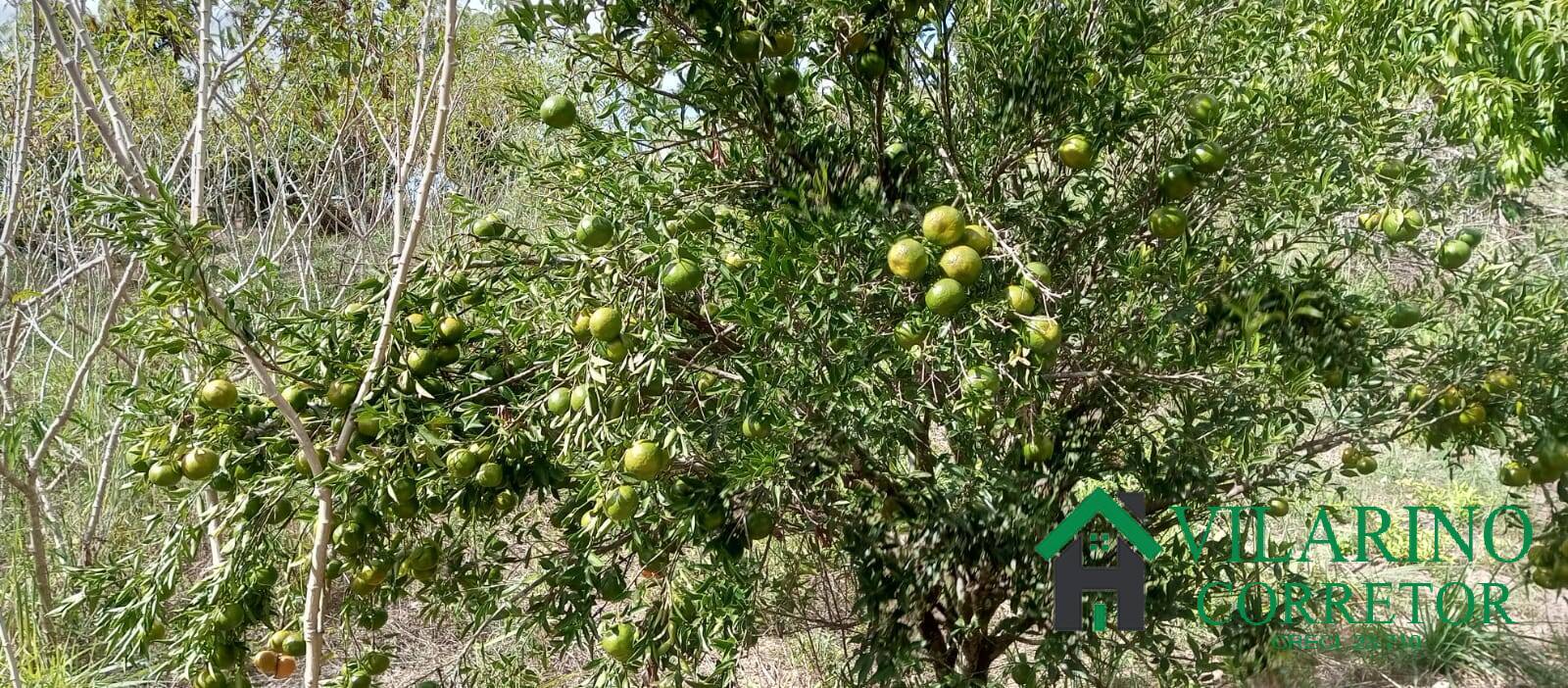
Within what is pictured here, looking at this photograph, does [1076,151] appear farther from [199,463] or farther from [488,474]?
[199,463]

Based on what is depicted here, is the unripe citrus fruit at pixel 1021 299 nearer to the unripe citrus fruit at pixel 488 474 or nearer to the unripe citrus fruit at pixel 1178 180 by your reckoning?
the unripe citrus fruit at pixel 1178 180

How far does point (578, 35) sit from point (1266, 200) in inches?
52.1

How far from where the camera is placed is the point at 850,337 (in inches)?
61.7

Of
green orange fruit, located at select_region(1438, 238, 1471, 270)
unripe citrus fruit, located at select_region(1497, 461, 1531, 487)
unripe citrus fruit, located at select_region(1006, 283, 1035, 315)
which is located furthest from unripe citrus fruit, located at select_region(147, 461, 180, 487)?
unripe citrus fruit, located at select_region(1497, 461, 1531, 487)

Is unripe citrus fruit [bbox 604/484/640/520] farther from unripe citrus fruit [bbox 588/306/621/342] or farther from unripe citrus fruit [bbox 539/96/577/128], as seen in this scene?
unripe citrus fruit [bbox 539/96/577/128]

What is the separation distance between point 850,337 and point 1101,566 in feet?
2.81

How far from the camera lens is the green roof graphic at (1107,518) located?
201 centimetres

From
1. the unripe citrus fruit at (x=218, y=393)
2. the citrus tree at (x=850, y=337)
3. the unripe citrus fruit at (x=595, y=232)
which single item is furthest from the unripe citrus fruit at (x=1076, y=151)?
the unripe citrus fruit at (x=218, y=393)

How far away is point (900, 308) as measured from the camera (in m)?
1.70

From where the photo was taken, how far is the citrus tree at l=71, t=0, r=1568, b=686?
1.56 m

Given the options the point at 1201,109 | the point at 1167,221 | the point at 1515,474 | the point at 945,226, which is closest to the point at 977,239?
the point at 945,226

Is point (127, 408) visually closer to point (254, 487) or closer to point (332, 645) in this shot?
point (254, 487)

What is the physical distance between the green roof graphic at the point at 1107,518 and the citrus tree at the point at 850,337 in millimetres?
58

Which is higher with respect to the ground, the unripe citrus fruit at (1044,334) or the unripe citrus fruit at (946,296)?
the unripe citrus fruit at (946,296)
